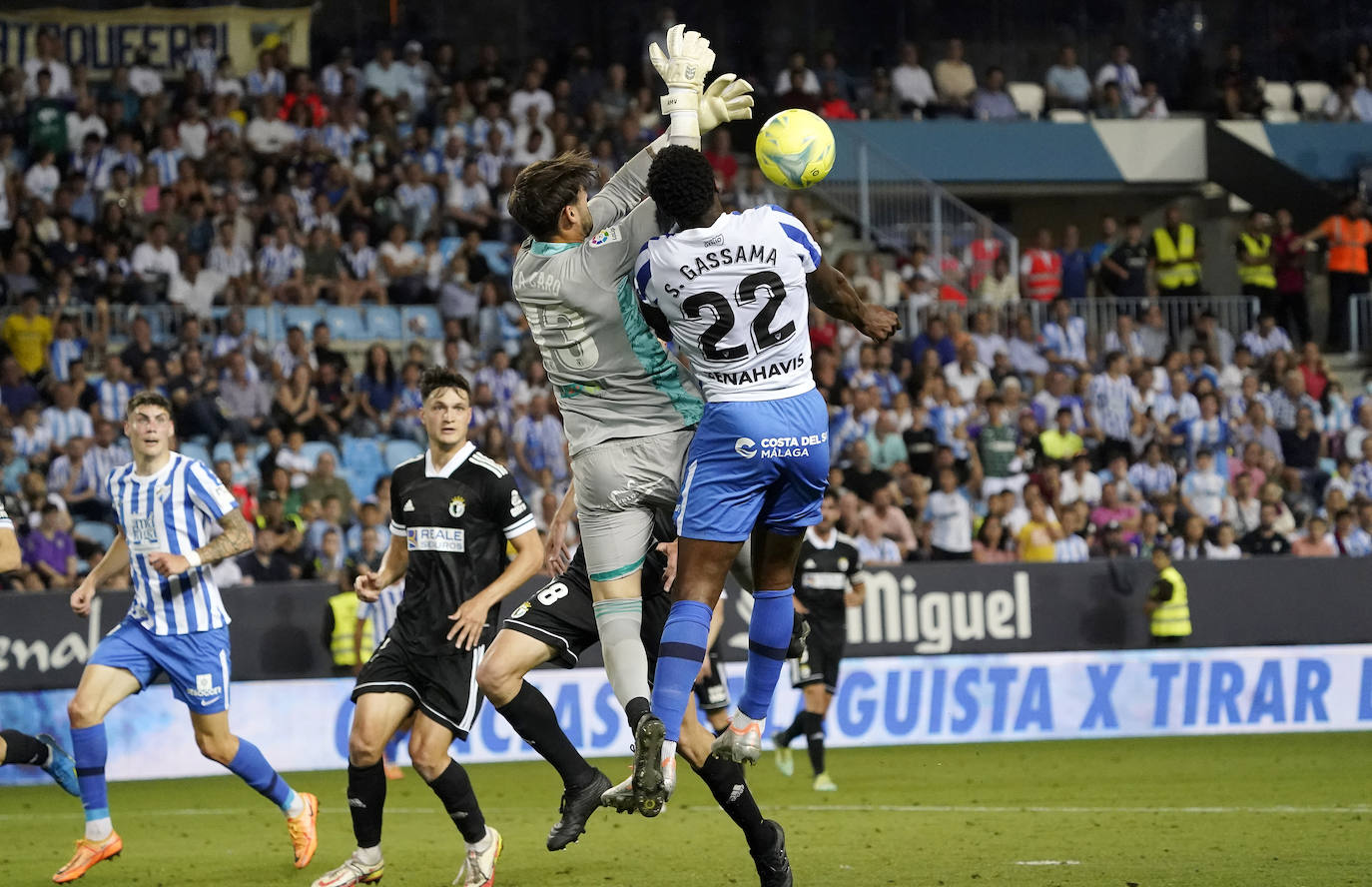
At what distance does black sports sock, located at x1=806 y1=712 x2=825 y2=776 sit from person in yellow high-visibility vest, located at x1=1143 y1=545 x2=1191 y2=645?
182 inches

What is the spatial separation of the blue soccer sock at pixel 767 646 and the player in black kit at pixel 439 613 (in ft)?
5.04

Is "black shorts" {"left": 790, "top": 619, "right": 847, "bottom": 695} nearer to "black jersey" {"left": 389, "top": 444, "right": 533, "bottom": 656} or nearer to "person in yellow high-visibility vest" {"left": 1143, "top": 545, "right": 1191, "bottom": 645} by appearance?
"person in yellow high-visibility vest" {"left": 1143, "top": 545, "right": 1191, "bottom": 645}

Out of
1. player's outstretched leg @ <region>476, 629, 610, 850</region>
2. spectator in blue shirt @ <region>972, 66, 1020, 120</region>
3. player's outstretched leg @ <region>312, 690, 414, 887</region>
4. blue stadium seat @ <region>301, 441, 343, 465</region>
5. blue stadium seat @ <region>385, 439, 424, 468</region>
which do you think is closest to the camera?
player's outstretched leg @ <region>476, 629, 610, 850</region>

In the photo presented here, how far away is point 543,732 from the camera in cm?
754

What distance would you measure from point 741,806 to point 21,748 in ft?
13.1

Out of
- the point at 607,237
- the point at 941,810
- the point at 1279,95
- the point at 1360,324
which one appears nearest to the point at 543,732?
the point at 607,237

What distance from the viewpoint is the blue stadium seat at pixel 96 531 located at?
15992 mm

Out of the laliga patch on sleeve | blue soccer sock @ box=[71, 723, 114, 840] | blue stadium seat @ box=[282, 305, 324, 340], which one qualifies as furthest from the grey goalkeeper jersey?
blue stadium seat @ box=[282, 305, 324, 340]

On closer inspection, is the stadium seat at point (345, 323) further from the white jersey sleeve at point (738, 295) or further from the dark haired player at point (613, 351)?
the white jersey sleeve at point (738, 295)

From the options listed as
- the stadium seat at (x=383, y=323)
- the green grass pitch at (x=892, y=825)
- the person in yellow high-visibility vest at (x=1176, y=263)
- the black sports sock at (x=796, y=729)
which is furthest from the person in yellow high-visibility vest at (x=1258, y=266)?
the black sports sock at (x=796, y=729)

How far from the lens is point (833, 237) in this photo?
22.9 m

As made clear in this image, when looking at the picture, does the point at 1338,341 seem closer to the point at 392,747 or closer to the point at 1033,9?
the point at 1033,9

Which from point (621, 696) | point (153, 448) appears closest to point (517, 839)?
point (153, 448)

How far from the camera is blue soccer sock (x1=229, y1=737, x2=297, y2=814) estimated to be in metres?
9.13
